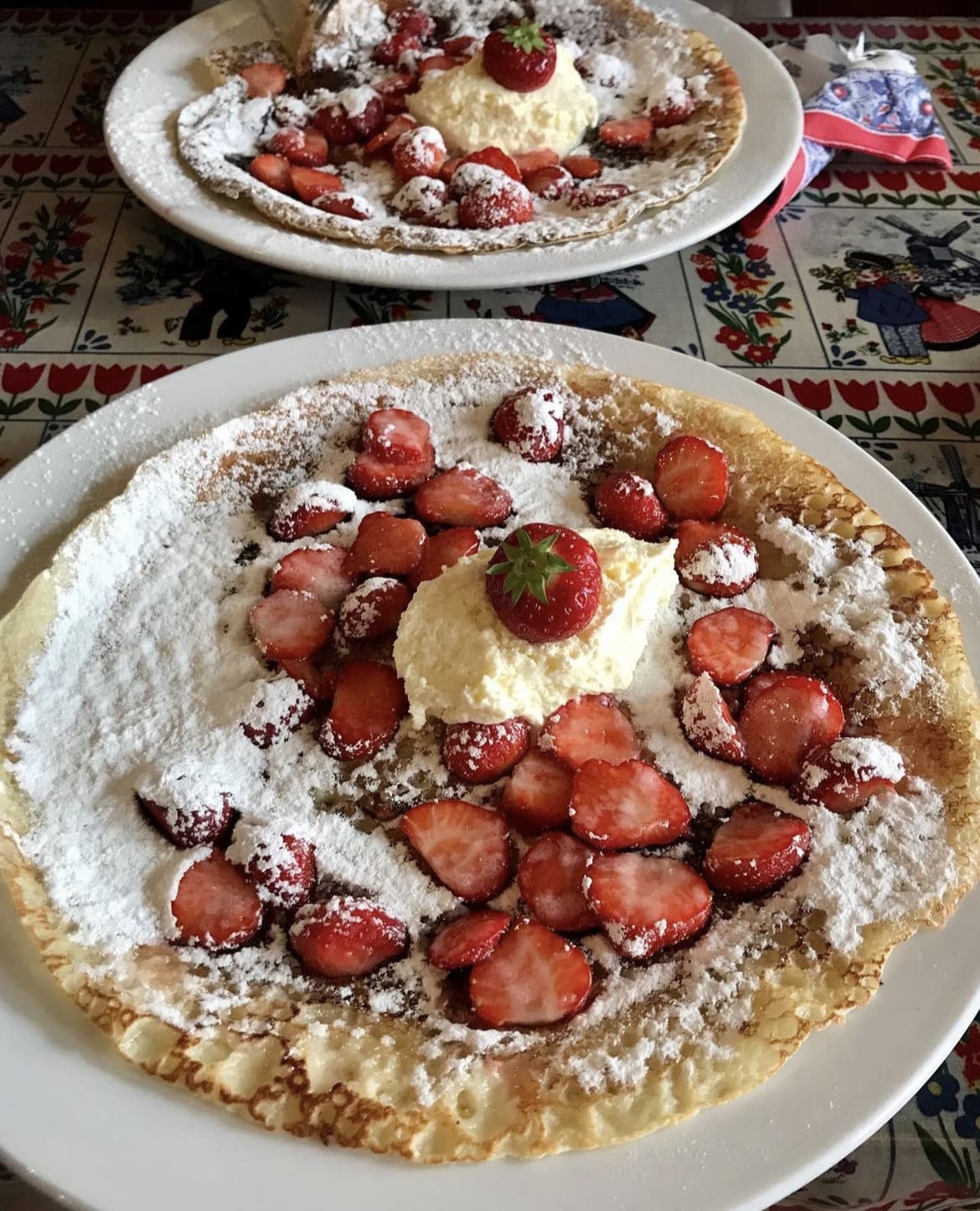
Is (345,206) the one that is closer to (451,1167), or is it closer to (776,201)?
(776,201)

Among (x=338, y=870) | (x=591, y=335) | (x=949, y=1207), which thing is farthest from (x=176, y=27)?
(x=949, y=1207)

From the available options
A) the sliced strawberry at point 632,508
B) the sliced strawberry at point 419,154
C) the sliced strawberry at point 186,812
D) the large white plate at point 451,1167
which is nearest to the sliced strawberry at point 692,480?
the sliced strawberry at point 632,508

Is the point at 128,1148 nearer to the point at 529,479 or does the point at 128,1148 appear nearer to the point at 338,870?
the point at 338,870

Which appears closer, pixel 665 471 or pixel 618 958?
pixel 618 958

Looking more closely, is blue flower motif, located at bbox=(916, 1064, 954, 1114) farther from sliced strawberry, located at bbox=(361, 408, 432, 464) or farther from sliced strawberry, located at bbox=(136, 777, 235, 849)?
sliced strawberry, located at bbox=(361, 408, 432, 464)

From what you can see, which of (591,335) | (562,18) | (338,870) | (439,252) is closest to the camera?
(338,870)

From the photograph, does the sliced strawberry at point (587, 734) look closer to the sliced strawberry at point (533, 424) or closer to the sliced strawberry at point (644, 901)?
the sliced strawberry at point (644, 901)

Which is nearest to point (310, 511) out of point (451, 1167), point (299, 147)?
point (451, 1167)
